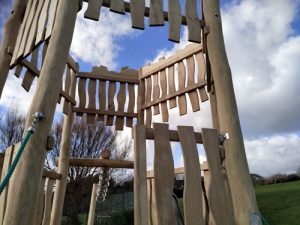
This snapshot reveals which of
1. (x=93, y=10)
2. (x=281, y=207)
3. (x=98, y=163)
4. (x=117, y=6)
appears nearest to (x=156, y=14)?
(x=117, y=6)

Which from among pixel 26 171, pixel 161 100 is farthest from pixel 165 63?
pixel 26 171

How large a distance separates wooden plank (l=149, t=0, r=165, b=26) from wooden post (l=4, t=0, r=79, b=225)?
1.90 ft

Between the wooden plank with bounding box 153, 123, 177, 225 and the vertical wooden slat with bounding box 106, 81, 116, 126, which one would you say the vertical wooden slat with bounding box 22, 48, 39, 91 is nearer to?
the vertical wooden slat with bounding box 106, 81, 116, 126

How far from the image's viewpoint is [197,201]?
1.75 metres

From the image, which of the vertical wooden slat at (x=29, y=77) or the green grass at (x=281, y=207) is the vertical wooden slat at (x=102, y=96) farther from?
the green grass at (x=281, y=207)

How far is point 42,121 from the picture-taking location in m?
1.66

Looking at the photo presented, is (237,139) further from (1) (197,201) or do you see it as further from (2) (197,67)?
(2) (197,67)

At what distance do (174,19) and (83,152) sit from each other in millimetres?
11614

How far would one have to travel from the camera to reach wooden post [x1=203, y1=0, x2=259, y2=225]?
6.16 feet

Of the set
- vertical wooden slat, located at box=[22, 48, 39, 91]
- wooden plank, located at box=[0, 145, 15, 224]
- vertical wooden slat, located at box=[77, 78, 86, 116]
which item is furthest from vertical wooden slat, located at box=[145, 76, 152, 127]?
wooden plank, located at box=[0, 145, 15, 224]

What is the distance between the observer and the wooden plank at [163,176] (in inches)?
64.3

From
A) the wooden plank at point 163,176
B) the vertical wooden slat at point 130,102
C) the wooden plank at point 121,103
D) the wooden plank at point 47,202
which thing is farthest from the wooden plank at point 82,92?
the wooden plank at point 163,176

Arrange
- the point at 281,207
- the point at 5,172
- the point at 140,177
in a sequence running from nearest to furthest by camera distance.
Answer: the point at 140,177
the point at 5,172
the point at 281,207

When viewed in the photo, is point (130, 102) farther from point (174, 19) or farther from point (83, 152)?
point (83, 152)
